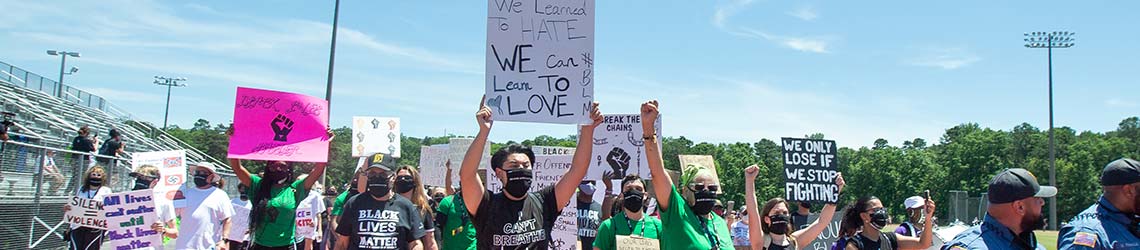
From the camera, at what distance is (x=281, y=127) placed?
9.55 meters

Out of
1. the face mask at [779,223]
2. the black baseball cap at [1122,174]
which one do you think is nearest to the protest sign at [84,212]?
the face mask at [779,223]

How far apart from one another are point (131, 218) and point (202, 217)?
0.95m

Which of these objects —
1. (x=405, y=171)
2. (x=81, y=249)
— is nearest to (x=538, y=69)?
(x=405, y=171)

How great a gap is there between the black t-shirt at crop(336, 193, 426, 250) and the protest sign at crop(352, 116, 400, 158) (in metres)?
7.74

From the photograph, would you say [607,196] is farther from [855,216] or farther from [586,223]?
[855,216]

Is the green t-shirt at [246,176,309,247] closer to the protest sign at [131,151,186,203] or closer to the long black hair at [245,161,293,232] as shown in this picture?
the long black hair at [245,161,293,232]

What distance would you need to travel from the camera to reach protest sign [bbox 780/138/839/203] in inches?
439

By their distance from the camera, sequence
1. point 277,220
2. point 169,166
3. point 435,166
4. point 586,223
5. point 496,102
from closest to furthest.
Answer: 1. point 496,102
2. point 277,220
3. point 586,223
4. point 169,166
5. point 435,166

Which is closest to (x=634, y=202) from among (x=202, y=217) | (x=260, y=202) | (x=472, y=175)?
(x=472, y=175)

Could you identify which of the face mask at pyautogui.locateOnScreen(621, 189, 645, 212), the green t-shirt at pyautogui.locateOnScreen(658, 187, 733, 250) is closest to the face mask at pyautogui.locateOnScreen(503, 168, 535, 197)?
the green t-shirt at pyautogui.locateOnScreen(658, 187, 733, 250)

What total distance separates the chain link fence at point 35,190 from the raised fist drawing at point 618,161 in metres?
8.60

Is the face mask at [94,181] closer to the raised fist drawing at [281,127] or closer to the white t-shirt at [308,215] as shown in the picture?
the white t-shirt at [308,215]

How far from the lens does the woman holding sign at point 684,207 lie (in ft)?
17.6

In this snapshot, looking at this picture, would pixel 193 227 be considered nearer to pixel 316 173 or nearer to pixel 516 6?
pixel 316 173
